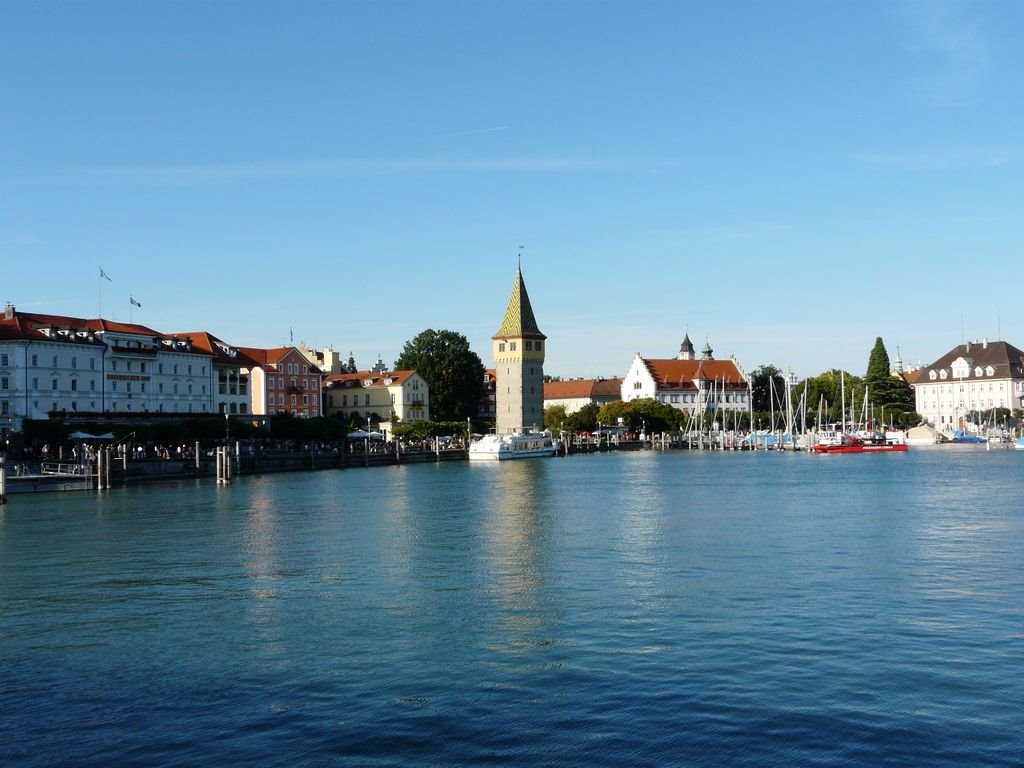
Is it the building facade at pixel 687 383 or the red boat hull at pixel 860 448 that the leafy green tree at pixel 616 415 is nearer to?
the building facade at pixel 687 383

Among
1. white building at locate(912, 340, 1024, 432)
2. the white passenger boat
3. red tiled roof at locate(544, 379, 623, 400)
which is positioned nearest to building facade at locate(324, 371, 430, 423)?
the white passenger boat

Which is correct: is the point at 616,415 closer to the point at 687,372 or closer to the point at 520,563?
the point at 687,372

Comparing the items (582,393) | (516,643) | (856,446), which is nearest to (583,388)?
(582,393)

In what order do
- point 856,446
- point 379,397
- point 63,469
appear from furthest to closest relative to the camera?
1. point 379,397
2. point 856,446
3. point 63,469

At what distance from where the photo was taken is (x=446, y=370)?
13738 cm

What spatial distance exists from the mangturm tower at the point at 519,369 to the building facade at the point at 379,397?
10759 millimetres

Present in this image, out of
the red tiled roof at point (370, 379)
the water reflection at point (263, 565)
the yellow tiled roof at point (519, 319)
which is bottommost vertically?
the water reflection at point (263, 565)

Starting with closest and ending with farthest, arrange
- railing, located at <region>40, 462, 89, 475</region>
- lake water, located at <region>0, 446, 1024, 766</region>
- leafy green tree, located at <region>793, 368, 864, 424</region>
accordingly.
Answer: lake water, located at <region>0, 446, 1024, 766</region>, railing, located at <region>40, 462, 89, 475</region>, leafy green tree, located at <region>793, 368, 864, 424</region>

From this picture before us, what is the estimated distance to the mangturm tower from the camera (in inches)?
4926

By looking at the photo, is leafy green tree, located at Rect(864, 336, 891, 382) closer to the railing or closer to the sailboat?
the sailboat

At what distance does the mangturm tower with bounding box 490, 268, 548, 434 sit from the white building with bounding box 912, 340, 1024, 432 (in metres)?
61.9

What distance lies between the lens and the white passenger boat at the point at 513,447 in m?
109

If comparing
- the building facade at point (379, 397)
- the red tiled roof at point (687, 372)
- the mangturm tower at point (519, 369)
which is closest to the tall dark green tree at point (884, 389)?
the red tiled roof at point (687, 372)

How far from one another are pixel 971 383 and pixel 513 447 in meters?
81.7
